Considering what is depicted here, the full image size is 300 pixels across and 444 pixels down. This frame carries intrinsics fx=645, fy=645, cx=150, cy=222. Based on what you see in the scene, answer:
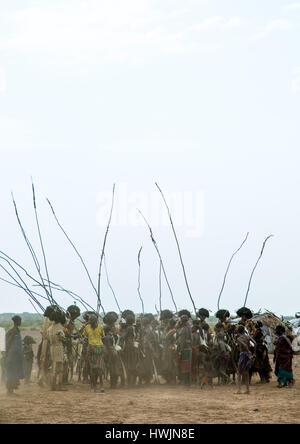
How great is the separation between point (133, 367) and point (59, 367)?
5.28 ft

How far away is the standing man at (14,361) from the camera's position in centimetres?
1273

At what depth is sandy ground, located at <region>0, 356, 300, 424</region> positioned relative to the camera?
9.25 meters

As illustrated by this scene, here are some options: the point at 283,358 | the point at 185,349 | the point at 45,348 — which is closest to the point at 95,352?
the point at 45,348

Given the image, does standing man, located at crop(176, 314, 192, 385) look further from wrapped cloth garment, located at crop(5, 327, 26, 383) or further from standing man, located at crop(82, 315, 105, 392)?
wrapped cloth garment, located at crop(5, 327, 26, 383)

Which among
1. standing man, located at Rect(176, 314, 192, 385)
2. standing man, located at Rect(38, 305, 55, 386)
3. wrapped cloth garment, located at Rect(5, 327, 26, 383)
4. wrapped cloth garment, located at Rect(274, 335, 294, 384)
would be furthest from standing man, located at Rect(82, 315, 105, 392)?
wrapped cloth garment, located at Rect(274, 335, 294, 384)

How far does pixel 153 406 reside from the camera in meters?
10.5

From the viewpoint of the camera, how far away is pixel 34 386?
14391 mm

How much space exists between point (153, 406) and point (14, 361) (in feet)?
11.8

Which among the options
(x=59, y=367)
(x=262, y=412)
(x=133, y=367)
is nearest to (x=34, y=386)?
(x=59, y=367)

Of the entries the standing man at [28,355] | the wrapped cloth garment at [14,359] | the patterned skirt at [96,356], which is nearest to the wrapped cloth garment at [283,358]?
the patterned skirt at [96,356]

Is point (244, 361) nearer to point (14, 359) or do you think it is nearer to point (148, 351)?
point (148, 351)

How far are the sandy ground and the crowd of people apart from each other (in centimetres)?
41
